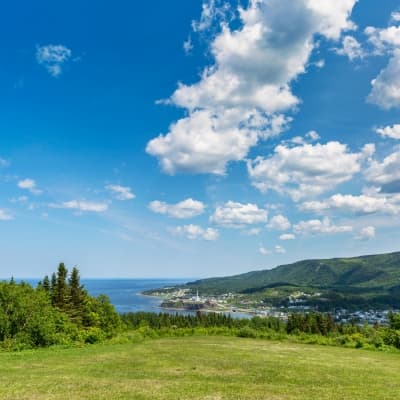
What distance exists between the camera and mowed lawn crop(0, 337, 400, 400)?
12.6m

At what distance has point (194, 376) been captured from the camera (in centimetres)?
1588

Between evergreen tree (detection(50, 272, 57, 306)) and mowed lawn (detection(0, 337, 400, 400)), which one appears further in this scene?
evergreen tree (detection(50, 272, 57, 306))

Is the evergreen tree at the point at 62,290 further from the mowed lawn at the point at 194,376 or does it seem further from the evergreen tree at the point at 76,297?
the mowed lawn at the point at 194,376

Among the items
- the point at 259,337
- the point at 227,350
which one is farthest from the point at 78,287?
the point at 227,350

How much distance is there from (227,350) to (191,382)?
1172 cm

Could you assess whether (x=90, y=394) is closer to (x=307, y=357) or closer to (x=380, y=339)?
(x=307, y=357)

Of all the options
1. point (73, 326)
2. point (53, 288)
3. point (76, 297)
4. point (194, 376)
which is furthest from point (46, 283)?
point (194, 376)

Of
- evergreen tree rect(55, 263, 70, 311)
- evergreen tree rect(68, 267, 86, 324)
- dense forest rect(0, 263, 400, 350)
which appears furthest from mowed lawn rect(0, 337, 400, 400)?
evergreen tree rect(68, 267, 86, 324)

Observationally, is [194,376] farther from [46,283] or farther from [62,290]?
[46,283]

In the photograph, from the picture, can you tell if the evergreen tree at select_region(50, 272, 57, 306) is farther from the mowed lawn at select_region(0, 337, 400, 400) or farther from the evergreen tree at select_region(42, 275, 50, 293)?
the mowed lawn at select_region(0, 337, 400, 400)

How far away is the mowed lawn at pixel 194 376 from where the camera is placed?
12607 mm

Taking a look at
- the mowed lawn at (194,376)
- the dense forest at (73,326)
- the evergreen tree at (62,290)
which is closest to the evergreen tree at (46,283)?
the dense forest at (73,326)

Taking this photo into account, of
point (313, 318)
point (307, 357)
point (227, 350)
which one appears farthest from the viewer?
→ point (313, 318)

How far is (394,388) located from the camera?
13883 mm
